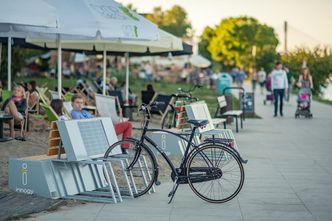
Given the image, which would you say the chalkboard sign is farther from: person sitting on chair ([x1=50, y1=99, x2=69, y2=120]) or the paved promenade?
person sitting on chair ([x1=50, y1=99, x2=69, y2=120])

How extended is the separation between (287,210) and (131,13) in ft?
20.6

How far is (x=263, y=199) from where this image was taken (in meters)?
9.58

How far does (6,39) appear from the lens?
68.4ft

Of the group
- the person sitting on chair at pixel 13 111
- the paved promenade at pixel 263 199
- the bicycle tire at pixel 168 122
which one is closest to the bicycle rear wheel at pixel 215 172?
the paved promenade at pixel 263 199

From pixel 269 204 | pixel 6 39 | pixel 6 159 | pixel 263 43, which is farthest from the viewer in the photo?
pixel 263 43

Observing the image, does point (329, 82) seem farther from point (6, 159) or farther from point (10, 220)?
point (10, 220)

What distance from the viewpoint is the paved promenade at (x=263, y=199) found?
848cm

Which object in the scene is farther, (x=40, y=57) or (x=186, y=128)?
(x=40, y=57)

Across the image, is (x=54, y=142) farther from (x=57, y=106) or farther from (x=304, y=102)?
(x=304, y=102)

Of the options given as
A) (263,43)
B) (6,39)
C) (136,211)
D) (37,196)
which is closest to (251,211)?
(136,211)

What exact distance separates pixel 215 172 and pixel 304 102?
1663cm

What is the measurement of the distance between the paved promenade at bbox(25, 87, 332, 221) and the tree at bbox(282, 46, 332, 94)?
91.7 feet

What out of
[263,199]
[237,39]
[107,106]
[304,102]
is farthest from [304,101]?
[237,39]

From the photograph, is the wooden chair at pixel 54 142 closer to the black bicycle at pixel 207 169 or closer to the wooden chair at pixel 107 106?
the black bicycle at pixel 207 169
